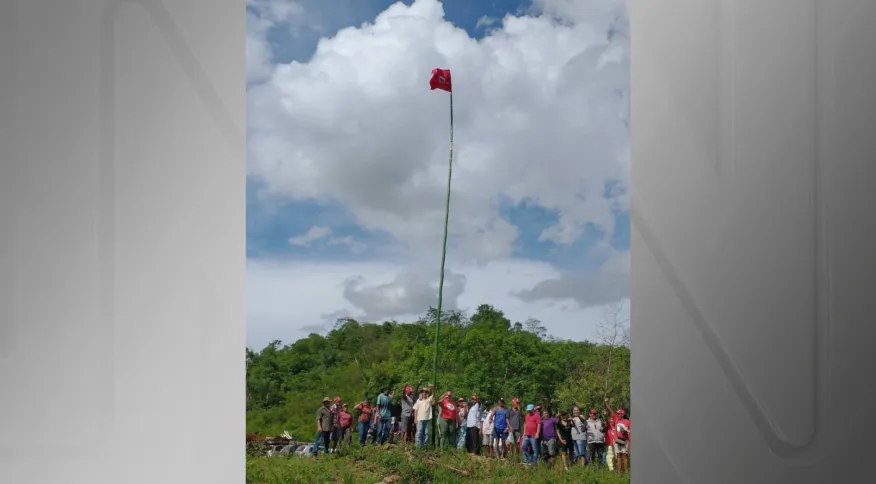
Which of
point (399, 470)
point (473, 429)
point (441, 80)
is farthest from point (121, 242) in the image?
point (441, 80)

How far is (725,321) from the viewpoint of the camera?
A: 1251mm

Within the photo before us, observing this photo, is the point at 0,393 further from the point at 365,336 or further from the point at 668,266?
the point at 365,336

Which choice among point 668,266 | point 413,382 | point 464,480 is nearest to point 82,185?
point 668,266

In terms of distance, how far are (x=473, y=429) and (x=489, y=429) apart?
0.72 ft

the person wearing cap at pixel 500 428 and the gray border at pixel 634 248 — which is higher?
the gray border at pixel 634 248

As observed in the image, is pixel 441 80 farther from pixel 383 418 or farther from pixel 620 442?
pixel 620 442

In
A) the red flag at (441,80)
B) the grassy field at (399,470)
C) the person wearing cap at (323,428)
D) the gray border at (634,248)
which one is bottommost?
the grassy field at (399,470)

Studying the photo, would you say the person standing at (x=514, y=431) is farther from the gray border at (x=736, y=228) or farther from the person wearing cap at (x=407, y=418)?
the gray border at (x=736, y=228)

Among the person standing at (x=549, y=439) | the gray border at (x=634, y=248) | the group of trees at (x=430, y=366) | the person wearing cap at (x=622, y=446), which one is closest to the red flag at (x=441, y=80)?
the group of trees at (x=430, y=366)

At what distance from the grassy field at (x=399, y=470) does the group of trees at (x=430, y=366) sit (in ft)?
4.81

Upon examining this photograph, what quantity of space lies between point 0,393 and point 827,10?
1.62 metres

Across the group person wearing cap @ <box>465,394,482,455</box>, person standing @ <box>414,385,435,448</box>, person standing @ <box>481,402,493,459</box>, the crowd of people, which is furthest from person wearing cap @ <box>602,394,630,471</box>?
person standing @ <box>414,385,435,448</box>

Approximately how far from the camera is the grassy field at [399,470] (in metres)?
6.96

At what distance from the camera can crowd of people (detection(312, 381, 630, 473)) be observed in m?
7.07
